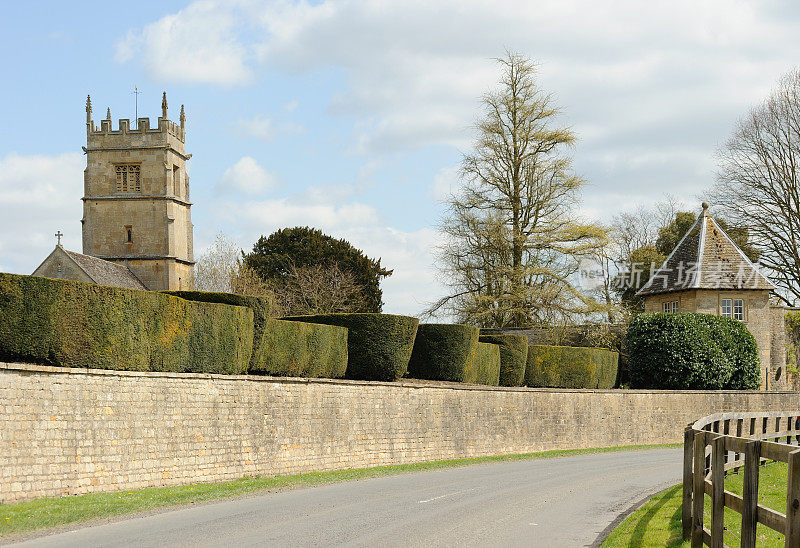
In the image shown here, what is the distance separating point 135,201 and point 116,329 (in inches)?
2007

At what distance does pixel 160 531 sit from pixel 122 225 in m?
56.7

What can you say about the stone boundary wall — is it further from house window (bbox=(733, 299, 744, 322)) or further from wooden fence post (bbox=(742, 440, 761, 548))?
house window (bbox=(733, 299, 744, 322))

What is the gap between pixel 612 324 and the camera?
45.0 m

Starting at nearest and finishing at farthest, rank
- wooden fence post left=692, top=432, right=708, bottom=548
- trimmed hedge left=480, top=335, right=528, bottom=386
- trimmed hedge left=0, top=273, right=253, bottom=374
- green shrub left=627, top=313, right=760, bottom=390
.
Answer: wooden fence post left=692, top=432, right=708, bottom=548
trimmed hedge left=0, top=273, right=253, bottom=374
trimmed hedge left=480, top=335, right=528, bottom=386
green shrub left=627, top=313, right=760, bottom=390

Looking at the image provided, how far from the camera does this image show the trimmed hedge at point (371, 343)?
85.7ft

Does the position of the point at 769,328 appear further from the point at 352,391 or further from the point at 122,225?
the point at 122,225

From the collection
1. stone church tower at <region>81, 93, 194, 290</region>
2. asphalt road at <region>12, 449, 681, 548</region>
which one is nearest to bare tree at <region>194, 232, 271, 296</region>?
stone church tower at <region>81, 93, 194, 290</region>

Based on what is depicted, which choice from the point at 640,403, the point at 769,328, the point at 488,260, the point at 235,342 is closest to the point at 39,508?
the point at 235,342

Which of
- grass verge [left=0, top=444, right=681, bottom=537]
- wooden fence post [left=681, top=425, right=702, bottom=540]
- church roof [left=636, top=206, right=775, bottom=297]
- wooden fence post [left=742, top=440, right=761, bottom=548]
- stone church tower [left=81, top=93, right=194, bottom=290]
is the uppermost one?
stone church tower [left=81, top=93, right=194, bottom=290]

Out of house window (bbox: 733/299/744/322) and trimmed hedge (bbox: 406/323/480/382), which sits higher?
house window (bbox: 733/299/744/322)

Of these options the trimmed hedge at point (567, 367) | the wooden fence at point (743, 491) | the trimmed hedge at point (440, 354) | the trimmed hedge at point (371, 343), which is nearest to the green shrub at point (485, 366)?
the trimmed hedge at point (440, 354)

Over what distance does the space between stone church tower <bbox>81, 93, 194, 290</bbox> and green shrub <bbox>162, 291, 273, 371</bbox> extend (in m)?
43.9

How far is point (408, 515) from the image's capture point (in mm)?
12719

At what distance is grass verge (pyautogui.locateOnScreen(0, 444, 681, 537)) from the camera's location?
11617mm
